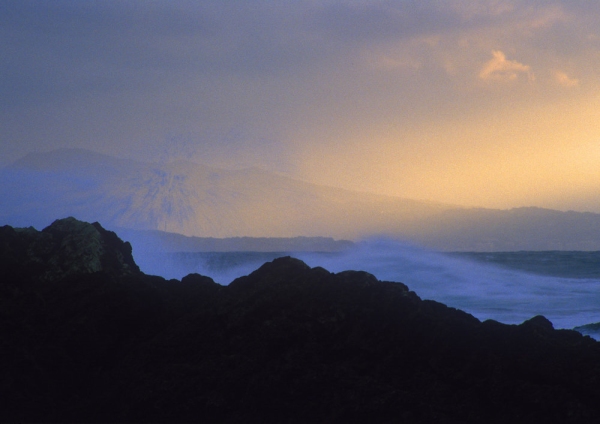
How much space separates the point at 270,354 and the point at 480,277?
2047 centimetres

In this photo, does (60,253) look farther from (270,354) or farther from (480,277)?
(480,277)

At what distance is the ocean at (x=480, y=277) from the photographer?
53.2 feet

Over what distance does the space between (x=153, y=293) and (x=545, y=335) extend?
162 inches

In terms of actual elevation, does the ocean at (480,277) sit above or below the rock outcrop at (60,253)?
below

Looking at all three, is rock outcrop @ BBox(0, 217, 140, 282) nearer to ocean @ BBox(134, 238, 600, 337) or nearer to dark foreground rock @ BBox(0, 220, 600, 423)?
dark foreground rock @ BBox(0, 220, 600, 423)

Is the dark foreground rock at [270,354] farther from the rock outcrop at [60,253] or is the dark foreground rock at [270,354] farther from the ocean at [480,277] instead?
the ocean at [480,277]

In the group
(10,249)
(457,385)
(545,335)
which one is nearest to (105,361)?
(10,249)

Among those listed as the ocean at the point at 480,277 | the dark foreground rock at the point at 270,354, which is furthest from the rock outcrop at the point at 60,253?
the ocean at the point at 480,277

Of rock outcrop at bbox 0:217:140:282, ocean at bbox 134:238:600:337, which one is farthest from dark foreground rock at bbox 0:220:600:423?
ocean at bbox 134:238:600:337

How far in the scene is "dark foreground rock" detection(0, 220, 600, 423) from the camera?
468 centimetres

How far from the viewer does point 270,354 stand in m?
5.41

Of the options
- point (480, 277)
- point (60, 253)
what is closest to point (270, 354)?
point (60, 253)

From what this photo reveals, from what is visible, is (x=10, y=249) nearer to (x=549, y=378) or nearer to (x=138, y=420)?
(x=138, y=420)

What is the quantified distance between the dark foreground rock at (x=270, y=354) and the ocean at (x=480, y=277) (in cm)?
888
